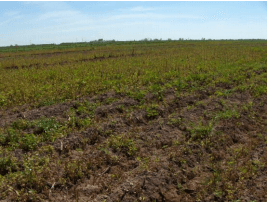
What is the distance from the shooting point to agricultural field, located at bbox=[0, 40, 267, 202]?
14.3 feet

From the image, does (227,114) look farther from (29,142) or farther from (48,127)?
(29,142)

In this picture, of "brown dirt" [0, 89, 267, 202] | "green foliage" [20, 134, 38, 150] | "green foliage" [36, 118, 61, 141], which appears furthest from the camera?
"green foliage" [36, 118, 61, 141]

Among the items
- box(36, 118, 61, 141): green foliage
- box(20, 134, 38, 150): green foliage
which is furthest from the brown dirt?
box(36, 118, 61, 141): green foliage

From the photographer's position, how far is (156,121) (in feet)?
23.3

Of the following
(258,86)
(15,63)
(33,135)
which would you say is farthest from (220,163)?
(15,63)

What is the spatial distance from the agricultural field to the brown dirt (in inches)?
0.8

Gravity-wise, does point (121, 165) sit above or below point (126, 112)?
below

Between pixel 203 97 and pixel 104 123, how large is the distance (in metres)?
4.36

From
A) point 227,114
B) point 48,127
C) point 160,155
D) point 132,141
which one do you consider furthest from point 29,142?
point 227,114

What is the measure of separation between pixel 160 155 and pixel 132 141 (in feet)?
2.73

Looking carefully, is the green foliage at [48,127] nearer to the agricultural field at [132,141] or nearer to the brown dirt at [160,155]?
the agricultural field at [132,141]

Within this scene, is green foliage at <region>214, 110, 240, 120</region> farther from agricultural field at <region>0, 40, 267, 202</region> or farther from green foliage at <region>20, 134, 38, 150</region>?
green foliage at <region>20, 134, 38, 150</region>

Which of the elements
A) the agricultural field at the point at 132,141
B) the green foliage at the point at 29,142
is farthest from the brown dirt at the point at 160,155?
the green foliage at the point at 29,142

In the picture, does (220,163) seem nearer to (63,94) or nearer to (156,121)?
(156,121)
